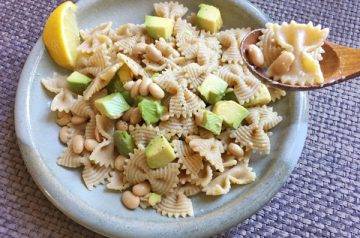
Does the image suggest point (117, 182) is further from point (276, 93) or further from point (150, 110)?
point (276, 93)

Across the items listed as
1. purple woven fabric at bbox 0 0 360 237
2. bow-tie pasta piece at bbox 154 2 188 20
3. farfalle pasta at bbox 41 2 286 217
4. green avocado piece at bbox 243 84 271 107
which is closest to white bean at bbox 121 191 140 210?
farfalle pasta at bbox 41 2 286 217

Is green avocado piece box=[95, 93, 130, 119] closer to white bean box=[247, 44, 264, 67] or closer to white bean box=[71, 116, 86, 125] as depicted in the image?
white bean box=[71, 116, 86, 125]

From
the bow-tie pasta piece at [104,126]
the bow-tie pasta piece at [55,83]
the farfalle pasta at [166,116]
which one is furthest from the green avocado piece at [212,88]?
Answer: the bow-tie pasta piece at [55,83]

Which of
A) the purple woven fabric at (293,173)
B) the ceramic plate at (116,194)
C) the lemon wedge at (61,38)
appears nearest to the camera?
the ceramic plate at (116,194)

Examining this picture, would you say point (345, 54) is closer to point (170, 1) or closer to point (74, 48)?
point (170, 1)

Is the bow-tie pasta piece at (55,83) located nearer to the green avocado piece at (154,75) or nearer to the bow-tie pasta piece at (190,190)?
the green avocado piece at (154,75)

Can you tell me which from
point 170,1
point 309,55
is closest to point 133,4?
point 170,1
